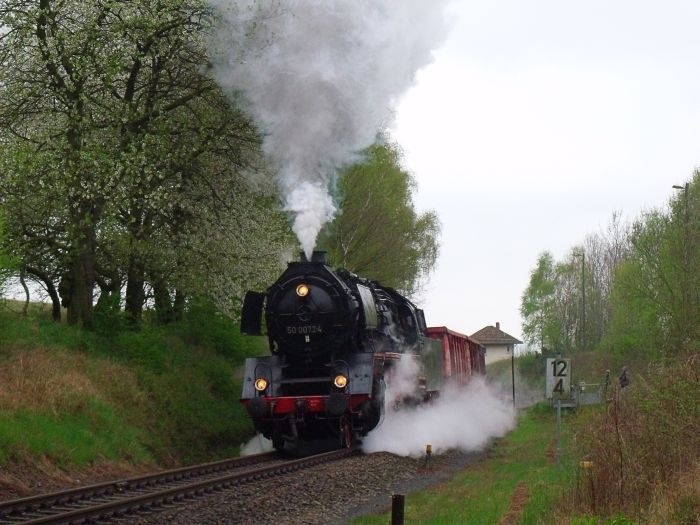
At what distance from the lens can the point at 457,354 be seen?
92.2 feet

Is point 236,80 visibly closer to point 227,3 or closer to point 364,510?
point 227,3

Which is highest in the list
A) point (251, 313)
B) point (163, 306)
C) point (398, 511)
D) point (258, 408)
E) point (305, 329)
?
point (163, 306)

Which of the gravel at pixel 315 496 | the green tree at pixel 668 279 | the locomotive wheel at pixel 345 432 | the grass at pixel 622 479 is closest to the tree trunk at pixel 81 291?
the locomotive wheel at pixel 345 432

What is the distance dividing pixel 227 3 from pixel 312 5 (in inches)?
104

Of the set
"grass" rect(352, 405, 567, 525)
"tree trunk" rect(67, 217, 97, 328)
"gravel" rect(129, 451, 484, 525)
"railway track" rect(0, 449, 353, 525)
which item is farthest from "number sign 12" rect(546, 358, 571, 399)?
"tree trunk" rect(67, 217, 97, 328)

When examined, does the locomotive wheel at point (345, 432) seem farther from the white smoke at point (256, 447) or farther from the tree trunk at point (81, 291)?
the tree trunk at point (81, 291)

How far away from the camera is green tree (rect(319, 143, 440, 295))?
35.9 metres

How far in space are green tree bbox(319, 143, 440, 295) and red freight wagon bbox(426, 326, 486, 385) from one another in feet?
16.8

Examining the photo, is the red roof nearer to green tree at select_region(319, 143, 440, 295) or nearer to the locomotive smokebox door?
green tree at select_region(319, 143, 440, 295)

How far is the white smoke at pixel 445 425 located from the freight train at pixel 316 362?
0.68 m

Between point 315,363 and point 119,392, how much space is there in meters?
4.02

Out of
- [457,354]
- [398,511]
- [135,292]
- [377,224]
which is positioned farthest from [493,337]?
[398,511]

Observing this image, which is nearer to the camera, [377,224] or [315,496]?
[315,496]

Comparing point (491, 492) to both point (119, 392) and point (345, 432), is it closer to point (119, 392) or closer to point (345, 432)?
point (345, 432)
